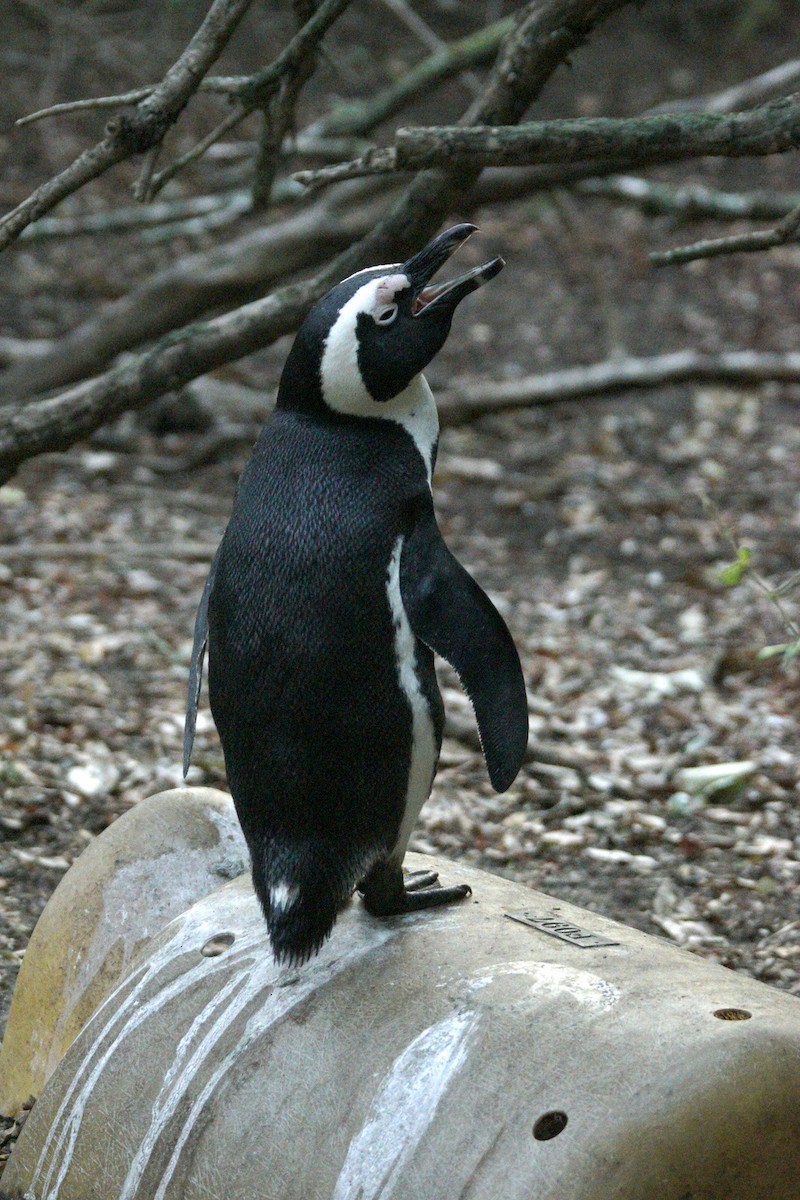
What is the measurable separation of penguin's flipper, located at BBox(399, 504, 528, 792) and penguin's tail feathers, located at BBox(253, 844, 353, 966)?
0.26m

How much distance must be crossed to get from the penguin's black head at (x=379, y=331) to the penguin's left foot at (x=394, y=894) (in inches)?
24.8

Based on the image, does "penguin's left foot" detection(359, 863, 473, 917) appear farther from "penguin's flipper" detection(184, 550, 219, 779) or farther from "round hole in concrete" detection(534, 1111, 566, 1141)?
"round hole in concrete" detection(534, 1111, 566, 1141)

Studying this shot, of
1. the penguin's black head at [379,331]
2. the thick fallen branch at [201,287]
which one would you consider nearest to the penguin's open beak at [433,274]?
the penguin's black head at [379,331]

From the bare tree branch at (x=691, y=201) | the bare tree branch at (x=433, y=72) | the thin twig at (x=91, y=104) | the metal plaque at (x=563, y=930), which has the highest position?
the bare tree branch at (x=433, y=72)

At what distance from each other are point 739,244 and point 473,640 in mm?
998

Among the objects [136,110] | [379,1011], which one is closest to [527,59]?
[136,110]

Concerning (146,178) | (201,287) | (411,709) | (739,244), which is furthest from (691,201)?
(411,709)

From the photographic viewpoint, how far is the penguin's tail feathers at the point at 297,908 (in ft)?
6.24

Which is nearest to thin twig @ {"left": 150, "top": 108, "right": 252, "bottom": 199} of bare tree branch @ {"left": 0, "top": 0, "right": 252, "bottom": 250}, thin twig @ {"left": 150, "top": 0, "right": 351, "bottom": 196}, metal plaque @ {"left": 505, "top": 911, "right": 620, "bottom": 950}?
thin twig @ {"left": 150, "top": 0, "right": 351, "bottom": 196}

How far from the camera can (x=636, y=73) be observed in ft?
30.3

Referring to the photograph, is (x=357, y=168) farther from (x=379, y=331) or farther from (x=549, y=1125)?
(x=549, y=1125)

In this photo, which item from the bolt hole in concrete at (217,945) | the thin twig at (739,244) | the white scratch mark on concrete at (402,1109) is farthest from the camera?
the thin twig at (739,244)

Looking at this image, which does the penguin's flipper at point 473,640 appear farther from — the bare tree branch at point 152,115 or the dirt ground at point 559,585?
the dirt ground at point 559,585

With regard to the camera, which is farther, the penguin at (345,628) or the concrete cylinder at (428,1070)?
the penguin at (345,628)
